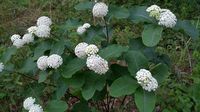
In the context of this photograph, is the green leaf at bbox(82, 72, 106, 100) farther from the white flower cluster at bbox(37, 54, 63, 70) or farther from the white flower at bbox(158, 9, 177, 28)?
the white flower at bbox(158, 9, 177, 28)

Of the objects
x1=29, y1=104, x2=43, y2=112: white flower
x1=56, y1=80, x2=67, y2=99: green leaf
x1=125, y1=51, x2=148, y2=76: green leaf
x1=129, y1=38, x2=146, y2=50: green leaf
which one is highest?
x1=125, y1=51, x2=148, y2=76: green leaf

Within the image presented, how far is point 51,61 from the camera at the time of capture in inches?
87.5

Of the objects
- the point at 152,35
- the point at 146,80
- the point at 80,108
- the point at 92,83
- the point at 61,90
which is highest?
the point at 152,35

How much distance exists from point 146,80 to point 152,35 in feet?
0.87

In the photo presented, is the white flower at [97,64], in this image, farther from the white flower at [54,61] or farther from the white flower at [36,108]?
the white flower at [36,108]

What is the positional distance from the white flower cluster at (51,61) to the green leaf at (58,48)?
0.26 ft

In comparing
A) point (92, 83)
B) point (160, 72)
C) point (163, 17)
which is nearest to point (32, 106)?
point (92, 83)

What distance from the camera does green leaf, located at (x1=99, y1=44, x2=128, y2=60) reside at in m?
2.20

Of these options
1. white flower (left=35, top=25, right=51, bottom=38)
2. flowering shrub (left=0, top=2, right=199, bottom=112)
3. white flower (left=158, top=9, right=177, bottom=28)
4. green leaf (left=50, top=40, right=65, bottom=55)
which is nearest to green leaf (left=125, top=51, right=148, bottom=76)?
flowering shrub (left=0, top=2, right=199, bottom=112)

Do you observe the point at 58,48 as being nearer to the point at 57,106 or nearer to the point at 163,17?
the point at 57,106

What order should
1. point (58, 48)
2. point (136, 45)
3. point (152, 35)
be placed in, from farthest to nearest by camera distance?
point (136, 45)
point (58, 48)
point (152, 35)

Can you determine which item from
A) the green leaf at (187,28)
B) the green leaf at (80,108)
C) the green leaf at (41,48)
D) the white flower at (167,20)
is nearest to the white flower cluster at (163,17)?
the white flower at (167,20)

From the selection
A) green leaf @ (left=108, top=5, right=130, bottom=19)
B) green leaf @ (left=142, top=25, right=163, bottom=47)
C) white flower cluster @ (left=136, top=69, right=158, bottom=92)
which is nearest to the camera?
white flower cluster @ (left=136, top=69, right=158, bottom=92)

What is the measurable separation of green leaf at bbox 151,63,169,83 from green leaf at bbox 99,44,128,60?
0.63ft
